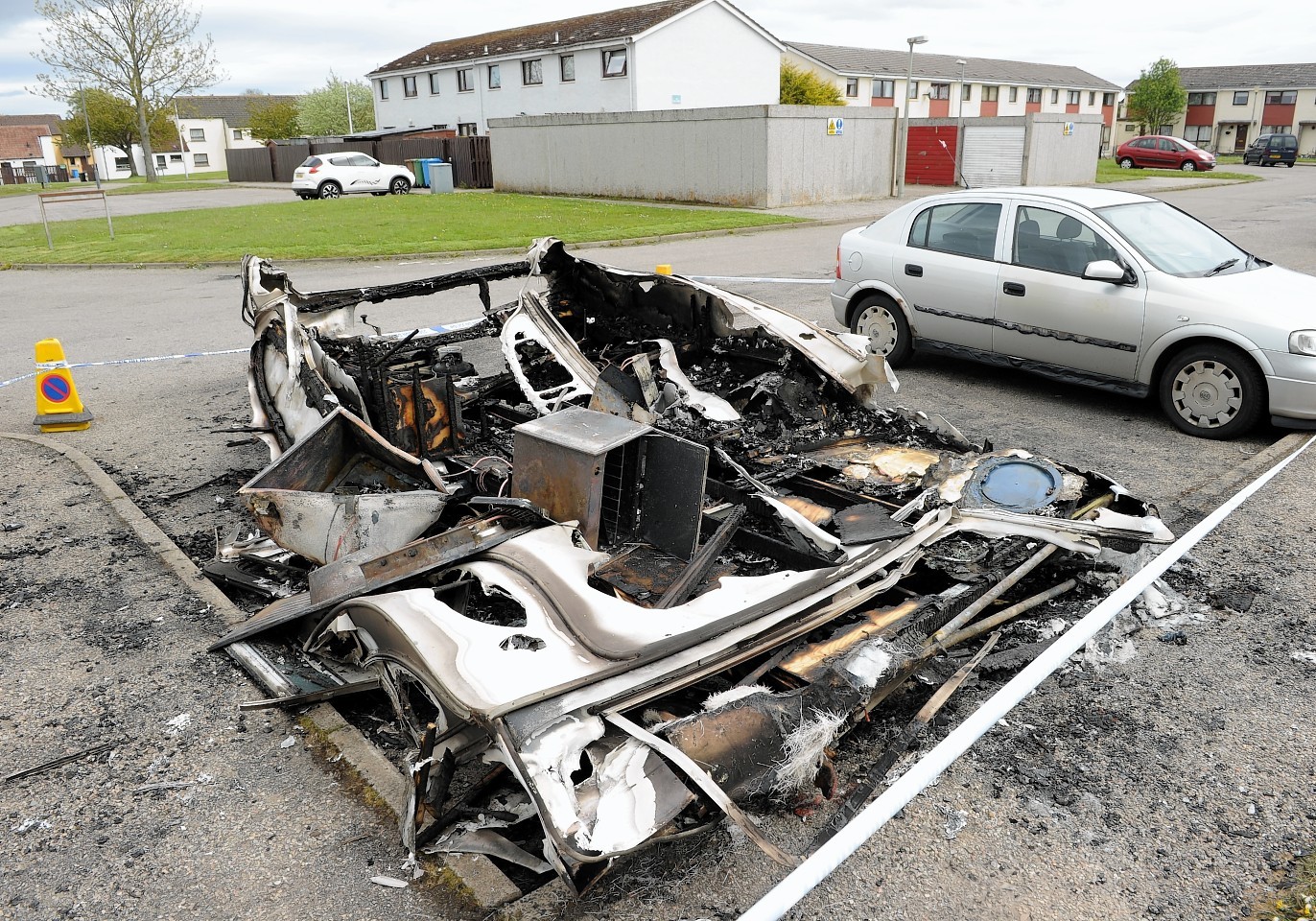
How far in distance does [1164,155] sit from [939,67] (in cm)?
2023

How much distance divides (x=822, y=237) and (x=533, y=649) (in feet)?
54.5

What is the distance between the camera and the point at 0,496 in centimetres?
580

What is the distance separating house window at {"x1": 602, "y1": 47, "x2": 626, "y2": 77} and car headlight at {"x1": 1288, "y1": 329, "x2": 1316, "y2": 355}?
101 ft

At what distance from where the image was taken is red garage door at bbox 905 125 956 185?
29016mm

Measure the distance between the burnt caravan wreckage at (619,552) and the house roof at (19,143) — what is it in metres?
98.0

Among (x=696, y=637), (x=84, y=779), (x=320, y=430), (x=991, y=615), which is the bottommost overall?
(x=84, y=779)

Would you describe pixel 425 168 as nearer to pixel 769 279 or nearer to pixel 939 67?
pixel 769 279

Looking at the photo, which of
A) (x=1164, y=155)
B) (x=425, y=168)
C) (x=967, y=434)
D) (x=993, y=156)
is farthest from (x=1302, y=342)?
(x=1164, y=155)

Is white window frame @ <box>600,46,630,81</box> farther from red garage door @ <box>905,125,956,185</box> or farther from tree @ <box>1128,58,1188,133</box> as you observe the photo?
tree @ <box>1128,58,1188,133</box>

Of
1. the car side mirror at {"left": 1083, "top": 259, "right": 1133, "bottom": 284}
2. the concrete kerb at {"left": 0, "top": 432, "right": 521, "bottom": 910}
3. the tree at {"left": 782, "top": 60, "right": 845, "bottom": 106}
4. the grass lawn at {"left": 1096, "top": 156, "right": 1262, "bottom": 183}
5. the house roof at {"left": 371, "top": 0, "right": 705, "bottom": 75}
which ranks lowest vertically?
the concrete kerb at {"left": 0, "top": 432, "right": 521, "bottom": 910}

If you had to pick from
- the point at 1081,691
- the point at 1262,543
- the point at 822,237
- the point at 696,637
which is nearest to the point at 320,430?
the point at 696,637

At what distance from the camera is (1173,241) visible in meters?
7.07

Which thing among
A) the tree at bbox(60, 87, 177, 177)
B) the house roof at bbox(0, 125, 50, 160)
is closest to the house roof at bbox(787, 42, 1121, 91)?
the tree at bbox(60, 87, 177, 177)

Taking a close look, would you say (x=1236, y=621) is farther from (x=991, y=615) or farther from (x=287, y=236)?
(x=287, y=236)
